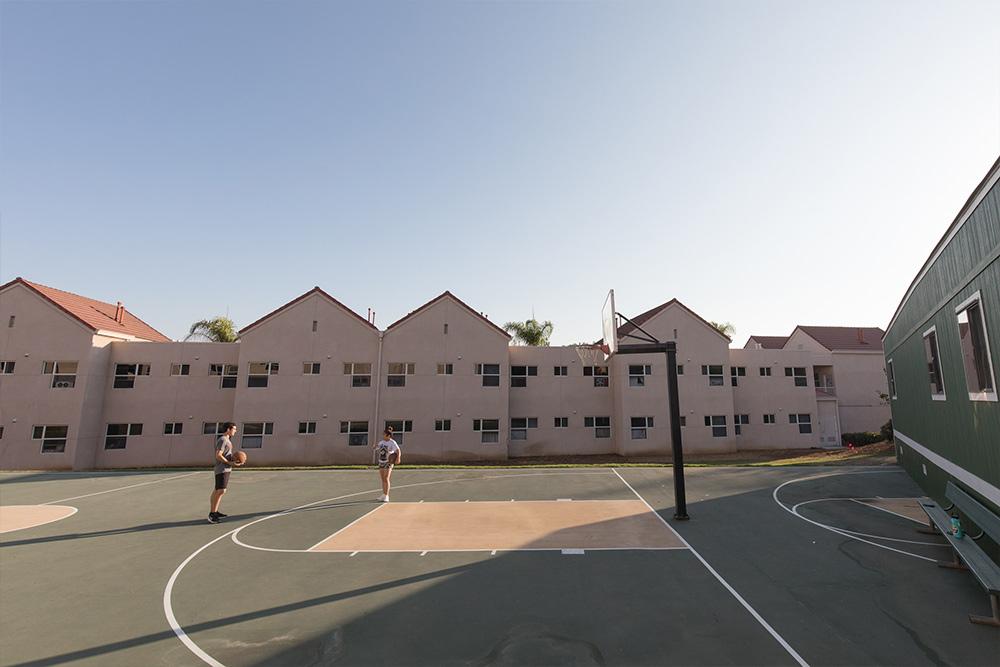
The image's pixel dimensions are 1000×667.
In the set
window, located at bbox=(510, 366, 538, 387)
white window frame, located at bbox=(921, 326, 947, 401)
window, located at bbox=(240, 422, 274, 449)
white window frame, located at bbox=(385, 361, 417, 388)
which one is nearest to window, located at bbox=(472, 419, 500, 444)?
window, located at bbox=(510, 366, 538, 387)

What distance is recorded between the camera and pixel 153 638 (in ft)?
19.8

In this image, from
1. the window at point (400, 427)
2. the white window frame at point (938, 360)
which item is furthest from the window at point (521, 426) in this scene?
the white window frame at point (938, 360)

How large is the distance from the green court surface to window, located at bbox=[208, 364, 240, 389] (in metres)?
16.0

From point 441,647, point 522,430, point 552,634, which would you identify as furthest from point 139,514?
point 522,430

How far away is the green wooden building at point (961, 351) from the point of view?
768 centimetres

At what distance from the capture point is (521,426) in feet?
97.7

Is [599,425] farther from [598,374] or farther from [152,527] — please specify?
[152,527]

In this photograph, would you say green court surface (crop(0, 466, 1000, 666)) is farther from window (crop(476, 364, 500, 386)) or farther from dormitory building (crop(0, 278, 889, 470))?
window (crop(476, 364, 500, 386))

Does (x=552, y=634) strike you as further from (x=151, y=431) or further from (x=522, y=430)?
(x=151, y=431)

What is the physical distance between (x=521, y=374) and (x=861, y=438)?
83.2 feet

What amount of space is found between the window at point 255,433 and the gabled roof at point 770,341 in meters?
44.9

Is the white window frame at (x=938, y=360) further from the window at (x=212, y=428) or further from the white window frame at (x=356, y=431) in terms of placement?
the window at (x=212, y=428)

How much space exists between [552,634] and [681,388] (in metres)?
26.6

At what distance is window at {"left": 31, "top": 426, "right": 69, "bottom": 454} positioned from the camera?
2553 centimetres
